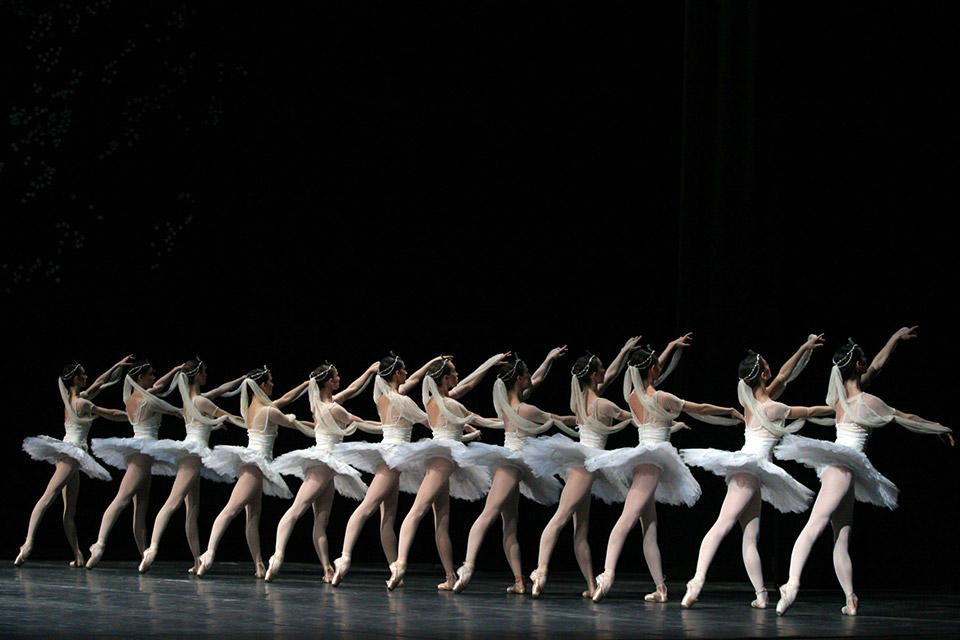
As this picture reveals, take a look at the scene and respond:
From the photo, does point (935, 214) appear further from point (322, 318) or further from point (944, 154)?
point (322, 318)

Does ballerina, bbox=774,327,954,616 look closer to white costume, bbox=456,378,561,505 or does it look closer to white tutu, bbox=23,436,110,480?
white costume, bbox=456,378,561,505

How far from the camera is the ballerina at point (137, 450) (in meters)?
12.0

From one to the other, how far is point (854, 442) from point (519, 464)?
246 centimetres

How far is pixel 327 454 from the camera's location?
35.8 ft

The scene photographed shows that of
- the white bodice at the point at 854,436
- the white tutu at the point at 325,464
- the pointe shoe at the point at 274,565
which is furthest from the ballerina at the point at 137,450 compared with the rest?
the white bodice at the point at 854,436

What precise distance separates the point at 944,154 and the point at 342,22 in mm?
6621

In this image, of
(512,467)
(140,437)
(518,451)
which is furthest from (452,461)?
(140,437)

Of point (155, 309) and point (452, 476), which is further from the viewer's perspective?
point (155, 309)

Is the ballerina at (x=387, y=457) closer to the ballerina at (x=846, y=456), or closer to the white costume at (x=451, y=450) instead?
the white costume at (x=451, y=450)

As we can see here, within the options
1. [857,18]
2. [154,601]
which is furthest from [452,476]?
[857,18]

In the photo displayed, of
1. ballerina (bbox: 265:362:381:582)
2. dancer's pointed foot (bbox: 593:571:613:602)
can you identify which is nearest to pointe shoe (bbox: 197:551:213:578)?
ballerina (bbox: 265:362:381:582)

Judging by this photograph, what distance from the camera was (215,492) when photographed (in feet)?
49.7

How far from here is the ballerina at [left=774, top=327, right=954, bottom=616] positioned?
333 inches

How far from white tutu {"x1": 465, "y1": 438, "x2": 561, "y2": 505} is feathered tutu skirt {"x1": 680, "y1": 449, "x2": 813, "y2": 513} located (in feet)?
4.25
